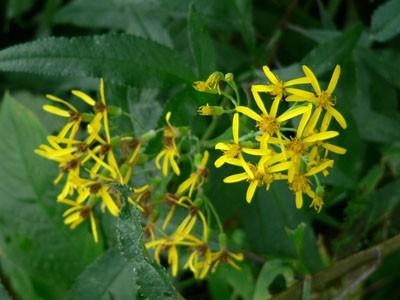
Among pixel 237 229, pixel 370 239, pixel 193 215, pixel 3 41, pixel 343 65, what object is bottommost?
pixel 370 239

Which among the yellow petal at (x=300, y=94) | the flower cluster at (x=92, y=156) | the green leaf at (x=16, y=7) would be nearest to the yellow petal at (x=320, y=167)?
the yellow petal at (x=300, y=94)

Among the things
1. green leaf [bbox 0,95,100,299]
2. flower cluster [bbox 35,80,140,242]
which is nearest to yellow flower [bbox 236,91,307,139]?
flower cluster [bbox 35,80,140,242]

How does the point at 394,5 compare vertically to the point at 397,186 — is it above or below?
above

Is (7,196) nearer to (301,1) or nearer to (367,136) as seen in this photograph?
(367,136)

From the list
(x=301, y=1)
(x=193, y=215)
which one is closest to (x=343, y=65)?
(x=193, y=215)

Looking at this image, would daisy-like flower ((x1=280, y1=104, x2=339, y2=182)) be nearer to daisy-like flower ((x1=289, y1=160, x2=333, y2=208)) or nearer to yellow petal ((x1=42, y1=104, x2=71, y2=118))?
daisy-like flower ((x1=289, y1=160, x2=333, y2=208))

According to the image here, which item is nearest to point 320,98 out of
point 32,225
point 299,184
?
point 299,184
